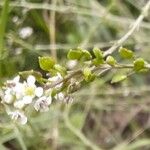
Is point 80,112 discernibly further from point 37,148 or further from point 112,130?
point 37,148

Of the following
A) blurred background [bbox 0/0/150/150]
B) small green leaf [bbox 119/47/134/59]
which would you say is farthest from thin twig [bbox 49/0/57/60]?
small green leaf [bbox 119/47/134/59]

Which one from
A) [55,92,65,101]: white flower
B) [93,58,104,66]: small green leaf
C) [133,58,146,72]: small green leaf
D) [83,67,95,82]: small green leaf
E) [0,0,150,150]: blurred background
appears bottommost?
[55,92,65,101]: white flower

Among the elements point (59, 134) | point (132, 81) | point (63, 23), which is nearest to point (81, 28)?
point (63, 23)

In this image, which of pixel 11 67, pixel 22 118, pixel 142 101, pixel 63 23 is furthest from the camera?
pixel 63 23

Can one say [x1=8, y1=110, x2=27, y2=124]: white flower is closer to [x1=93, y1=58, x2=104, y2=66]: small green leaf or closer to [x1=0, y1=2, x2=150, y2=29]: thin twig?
Answer: [x1=93, y1=58, x2=104, y2=66]: small green leaf

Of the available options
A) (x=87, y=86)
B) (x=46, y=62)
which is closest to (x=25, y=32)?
(x=87, y=86)

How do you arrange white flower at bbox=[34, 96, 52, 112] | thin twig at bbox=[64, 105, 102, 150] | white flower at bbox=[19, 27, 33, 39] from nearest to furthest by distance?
white flower at bbox=[34, 96, 52, 112], thin twig at bbox=[64, 105, 102, 150], white flower at bbox=[19, 27, 33, 39]
